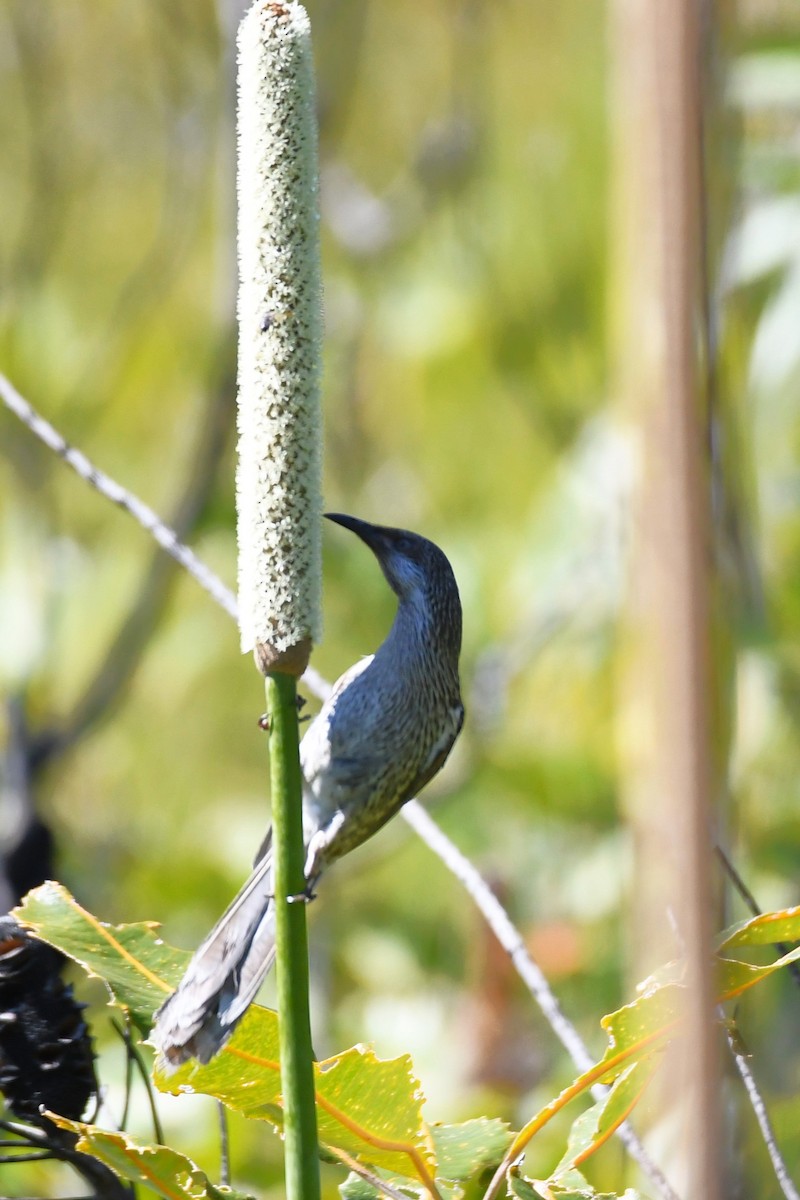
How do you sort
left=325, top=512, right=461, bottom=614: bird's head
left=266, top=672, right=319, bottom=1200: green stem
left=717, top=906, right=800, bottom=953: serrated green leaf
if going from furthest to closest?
left=325, top=512, right=461, bottom=614: bird's head
left=717, top=906, right=800, bottom=953: serrated green leaf
left=266, top=672, right=319, bottom=1200: green stem

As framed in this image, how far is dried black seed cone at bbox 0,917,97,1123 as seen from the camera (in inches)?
35.8

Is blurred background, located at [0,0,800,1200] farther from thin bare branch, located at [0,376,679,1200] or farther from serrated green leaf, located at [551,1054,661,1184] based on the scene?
serrated green leaf, located at [551,1054,661,1184]

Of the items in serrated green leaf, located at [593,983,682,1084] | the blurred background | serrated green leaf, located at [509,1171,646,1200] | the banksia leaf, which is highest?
the blurred background

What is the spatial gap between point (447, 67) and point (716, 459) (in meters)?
3.44

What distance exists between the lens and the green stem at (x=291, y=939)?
0.74 meters

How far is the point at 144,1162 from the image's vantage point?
85 cm

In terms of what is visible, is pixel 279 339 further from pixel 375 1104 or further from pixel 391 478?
pixel 391 478

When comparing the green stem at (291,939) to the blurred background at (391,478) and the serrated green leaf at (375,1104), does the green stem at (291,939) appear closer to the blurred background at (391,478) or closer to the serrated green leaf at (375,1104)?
the serrated green leaf at (375,1104)

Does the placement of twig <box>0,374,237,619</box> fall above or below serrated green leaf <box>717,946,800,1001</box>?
above

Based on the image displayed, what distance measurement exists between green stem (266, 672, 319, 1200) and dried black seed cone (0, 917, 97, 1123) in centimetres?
21

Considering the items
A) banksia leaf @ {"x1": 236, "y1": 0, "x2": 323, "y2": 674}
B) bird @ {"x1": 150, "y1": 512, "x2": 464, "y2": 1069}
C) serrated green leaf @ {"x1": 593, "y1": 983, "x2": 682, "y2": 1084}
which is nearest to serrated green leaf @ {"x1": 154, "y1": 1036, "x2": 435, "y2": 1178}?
serrated green leaf @ {"x1": 593, "y1": 983, "x2": 682, "y2": 1084}

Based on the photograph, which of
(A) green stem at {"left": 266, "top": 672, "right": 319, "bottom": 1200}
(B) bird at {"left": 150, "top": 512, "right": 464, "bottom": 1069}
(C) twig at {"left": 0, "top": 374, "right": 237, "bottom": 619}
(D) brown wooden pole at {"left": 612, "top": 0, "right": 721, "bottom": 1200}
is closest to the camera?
(D) brown wooden pole at {"left": 612, "top": 0, "right": 721, "bottom": 1200}

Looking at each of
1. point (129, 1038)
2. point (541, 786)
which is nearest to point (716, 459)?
point (129, 1038)

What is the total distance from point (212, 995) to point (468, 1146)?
0.62 ft
